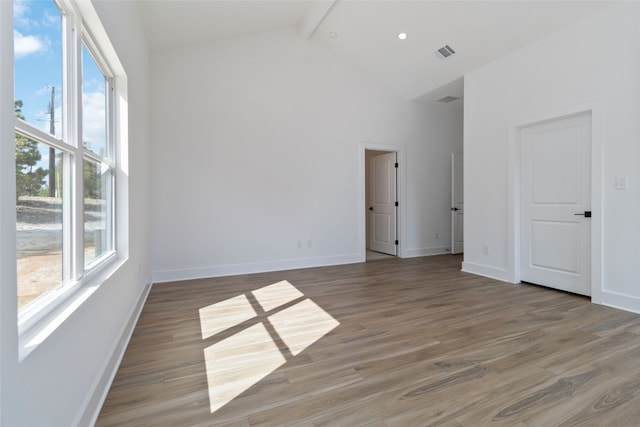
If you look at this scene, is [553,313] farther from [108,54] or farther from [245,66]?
[245,66]

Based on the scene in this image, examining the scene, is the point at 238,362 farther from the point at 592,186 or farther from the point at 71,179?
the point at 592,186

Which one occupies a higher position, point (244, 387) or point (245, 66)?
point (245, 66)

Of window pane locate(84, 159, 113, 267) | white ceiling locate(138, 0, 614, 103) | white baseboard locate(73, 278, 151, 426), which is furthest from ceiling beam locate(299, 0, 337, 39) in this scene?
white baseboard locate(73, 278, 151, 426)

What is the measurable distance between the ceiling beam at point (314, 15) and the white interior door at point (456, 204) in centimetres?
369

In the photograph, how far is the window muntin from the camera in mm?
1155

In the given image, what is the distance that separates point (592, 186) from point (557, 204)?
466mm

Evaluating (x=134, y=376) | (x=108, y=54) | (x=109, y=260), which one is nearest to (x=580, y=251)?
(x=134, y=376)

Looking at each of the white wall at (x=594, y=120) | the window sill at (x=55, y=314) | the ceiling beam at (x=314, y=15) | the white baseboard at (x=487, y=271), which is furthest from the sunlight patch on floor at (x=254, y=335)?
the ceiling beam at (x=314, y=15)

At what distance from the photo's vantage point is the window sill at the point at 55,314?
1.01m

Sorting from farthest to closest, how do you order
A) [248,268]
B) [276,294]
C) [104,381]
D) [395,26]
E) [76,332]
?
[248,268]
[395,26]
[276,294]
[104,381]
[76,332]

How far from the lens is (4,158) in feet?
2.78

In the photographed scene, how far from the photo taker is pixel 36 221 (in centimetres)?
122

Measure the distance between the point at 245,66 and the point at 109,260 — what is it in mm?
3534

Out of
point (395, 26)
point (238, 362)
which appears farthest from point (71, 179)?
point (395, 26)
